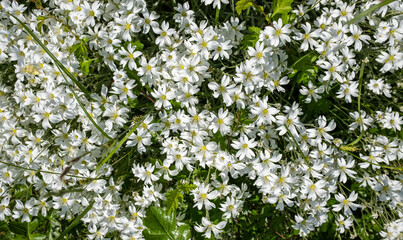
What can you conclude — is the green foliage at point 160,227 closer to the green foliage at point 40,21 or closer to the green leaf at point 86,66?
the green leaf at point 86,66

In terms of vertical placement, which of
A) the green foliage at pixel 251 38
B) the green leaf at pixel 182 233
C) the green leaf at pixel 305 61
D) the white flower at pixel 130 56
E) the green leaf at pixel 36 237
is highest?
the white flower at pixel 130 56

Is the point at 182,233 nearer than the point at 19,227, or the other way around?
the point at 182,233

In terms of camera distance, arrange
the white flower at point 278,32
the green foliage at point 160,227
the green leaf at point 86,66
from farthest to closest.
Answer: the green leaf at point 86,66 → the white flower at point 278,32 → the green foliage at point 160,227

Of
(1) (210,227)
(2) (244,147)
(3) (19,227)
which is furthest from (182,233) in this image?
(3) (19,227)

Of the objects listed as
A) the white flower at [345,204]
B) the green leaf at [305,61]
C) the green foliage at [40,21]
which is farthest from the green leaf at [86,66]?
the white flower at [345,204]

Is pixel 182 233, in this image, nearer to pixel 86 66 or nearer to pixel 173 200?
pixel 173 200

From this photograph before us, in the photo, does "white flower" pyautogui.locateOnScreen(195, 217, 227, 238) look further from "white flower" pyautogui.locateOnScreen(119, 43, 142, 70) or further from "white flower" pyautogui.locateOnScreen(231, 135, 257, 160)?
"white flower" pyautogui.locateOnScreen(119, 43, 142, 70)

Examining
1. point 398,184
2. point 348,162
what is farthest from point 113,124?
point 398,184

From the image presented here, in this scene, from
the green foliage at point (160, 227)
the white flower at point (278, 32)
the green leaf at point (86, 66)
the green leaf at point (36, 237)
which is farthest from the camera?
the green leaf at point (36, 237)
